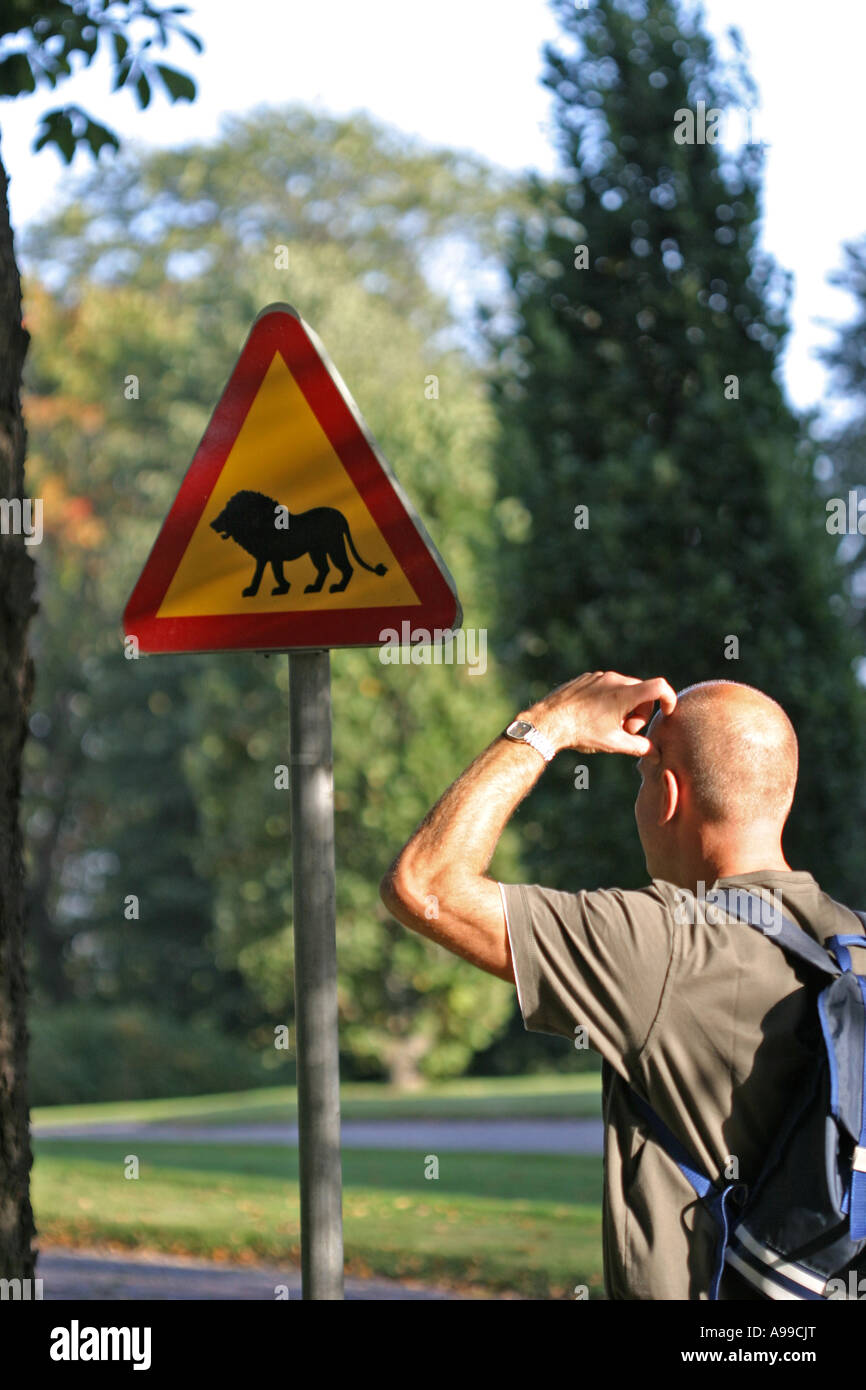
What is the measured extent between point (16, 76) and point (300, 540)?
12.5ft

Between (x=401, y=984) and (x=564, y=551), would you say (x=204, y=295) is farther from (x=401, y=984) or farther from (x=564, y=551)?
(x=564, y=551)

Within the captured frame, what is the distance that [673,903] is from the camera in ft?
8.39

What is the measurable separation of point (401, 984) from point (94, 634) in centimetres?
1062

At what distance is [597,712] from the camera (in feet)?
9.16

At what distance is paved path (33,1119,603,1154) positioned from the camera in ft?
43.7

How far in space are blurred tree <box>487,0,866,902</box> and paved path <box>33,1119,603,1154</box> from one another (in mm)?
2521

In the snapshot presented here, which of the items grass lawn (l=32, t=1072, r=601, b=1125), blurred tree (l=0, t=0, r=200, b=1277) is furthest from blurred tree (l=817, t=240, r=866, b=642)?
blurred tree (l=0, t=0, r=200, b=1277)

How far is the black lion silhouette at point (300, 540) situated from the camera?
3.23m

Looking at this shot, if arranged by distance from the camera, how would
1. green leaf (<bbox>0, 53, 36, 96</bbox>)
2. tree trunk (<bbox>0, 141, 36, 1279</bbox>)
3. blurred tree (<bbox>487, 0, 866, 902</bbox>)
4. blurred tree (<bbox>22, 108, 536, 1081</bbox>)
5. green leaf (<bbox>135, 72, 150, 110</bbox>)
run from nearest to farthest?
tree trunk (<bbox>0, 141, 36, 1279</bbox>), green leaf (<bbox>0, 53, 36, 96</bbox>), green leaf (<bbox>135, 72, 150, 110</bbox>), blurred tree (<bbox>487, 0, 866, 902</bbox>), blurred tree (<bbox>22, 108, 536, 1081</bbox>)

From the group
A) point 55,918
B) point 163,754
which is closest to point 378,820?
point 163,754

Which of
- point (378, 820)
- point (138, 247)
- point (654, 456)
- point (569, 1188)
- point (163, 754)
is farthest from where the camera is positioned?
point (138, 247)

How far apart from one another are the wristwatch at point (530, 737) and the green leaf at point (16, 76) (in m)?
4.48

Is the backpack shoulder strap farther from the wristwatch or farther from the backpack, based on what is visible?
the wristwatch
